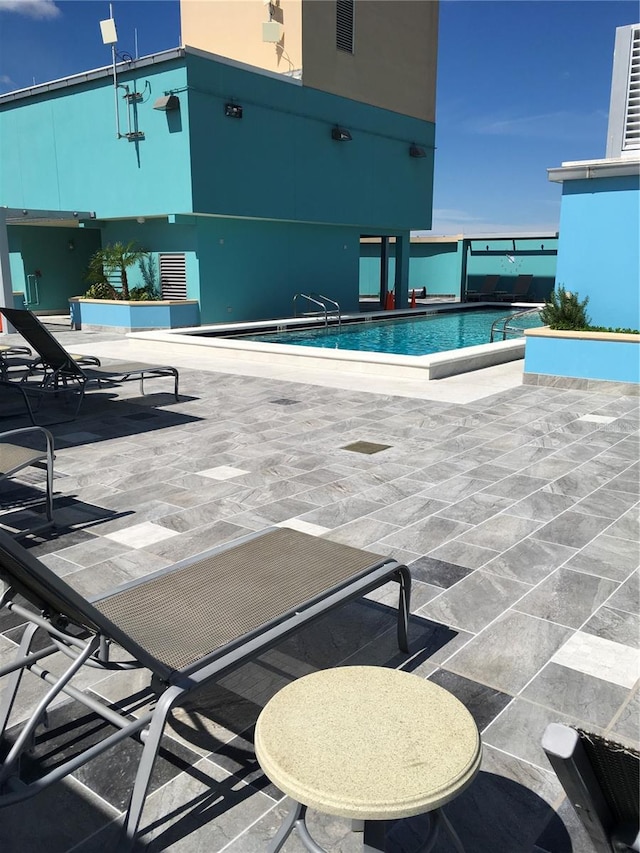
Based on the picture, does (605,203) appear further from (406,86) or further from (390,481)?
(406,86)

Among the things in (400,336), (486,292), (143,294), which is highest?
(143,294)

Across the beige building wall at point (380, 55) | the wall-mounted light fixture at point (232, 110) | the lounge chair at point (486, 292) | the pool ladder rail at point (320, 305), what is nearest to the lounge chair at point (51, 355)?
the wall-mounted light fixture at point (232, 110)

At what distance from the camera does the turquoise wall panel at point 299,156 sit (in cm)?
1812

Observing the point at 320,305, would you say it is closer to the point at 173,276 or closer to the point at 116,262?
the point at 173,276

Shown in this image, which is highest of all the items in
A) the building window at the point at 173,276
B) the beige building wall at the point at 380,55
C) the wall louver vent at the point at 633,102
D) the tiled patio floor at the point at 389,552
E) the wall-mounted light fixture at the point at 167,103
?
the beige building wall at the point at 380,55

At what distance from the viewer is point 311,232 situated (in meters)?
22.6

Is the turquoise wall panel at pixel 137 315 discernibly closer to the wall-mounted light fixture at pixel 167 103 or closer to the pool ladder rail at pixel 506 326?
the wall-mounted light fixture at pixel 167 103

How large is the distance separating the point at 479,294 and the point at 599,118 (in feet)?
64.2

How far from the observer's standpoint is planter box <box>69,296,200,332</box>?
17.9 metres

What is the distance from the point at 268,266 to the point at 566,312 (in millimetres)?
12500

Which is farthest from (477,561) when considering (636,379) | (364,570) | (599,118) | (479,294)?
(479,294)

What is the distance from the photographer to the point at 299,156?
21.0 metres

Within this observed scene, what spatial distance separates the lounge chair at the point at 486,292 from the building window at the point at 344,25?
1121cm

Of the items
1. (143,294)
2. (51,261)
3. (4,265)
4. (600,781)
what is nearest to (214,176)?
(143,294)
